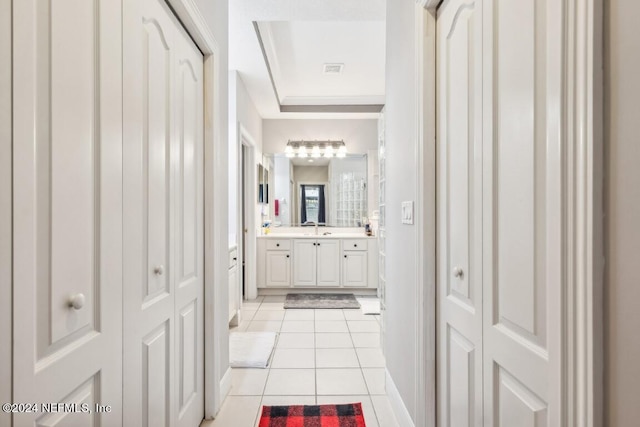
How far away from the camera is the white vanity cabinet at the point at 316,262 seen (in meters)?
4.25

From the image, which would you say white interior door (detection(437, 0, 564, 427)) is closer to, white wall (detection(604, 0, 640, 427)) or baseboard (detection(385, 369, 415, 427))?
white wall (detection(604, 0, 640, 427))

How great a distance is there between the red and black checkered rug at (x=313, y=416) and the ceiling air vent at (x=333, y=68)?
3107 millimetres

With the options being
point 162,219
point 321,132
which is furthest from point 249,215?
point 162,219

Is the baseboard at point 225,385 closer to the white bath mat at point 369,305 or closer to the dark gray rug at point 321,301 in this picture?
the dark gray rug at point 321,301

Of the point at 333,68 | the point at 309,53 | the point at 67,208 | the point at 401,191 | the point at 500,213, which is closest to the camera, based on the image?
the point at 67,208

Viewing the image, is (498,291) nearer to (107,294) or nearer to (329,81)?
(107,294)

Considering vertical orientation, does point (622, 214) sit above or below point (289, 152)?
below

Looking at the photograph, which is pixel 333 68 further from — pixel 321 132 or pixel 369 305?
pixel 369 305

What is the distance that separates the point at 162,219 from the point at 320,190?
353 cm

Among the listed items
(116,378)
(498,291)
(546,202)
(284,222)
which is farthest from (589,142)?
(284,222)

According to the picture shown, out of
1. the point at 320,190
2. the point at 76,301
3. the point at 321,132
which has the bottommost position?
the point at 76,301

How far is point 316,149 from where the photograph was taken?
15.0ft

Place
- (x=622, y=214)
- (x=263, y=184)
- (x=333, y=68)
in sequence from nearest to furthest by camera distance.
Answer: (x=622, y=214), (x=333, y=68), (x=263, y=184)

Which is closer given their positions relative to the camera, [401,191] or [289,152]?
[401,191]
